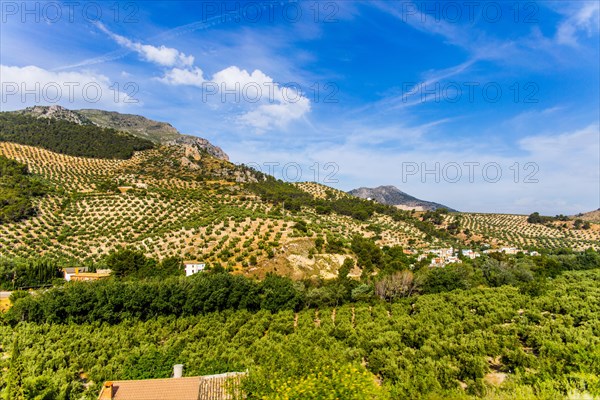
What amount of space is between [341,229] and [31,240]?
51.7m

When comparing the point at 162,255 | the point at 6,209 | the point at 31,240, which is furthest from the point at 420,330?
the point at 6,209

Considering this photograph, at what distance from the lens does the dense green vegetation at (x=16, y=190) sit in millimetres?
53344

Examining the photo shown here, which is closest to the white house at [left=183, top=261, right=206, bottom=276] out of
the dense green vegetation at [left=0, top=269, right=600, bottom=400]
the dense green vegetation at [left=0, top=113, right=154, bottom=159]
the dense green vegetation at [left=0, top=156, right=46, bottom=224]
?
the dense green vegetation at [left=0, top=269, right=600, bottom=400]

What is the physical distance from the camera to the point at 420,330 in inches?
984

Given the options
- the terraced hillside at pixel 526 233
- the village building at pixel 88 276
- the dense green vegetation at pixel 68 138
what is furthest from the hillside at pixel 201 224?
the village building at pixel 88 276

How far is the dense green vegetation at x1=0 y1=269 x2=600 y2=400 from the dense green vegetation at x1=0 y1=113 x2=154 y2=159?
256 ft

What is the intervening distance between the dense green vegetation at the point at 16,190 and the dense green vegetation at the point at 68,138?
79.0ft

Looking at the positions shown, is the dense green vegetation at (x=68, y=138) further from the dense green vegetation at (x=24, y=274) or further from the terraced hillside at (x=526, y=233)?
the terraced hillside at (x=526, y=233)

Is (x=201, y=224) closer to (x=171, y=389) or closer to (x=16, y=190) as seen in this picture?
(x=16, y=190)

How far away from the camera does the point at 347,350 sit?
2189 cm

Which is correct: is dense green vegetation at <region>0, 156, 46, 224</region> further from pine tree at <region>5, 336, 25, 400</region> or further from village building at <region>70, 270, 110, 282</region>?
pine tree at <region>5, 336, 25, 400</region>

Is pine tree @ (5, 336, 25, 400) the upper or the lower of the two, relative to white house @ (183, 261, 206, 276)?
lower

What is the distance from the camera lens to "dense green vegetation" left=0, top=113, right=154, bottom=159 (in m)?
95.0

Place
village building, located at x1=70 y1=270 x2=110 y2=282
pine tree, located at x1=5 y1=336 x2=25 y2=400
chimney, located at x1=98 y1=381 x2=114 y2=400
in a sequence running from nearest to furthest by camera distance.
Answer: pine tree, located at x1=5 y1=336 x2=25 y2=400
chimney, located at x1=98 y1=381 x2=114 y2=400
village building, located at x1=70 y1=270 x2=110 y2=282
